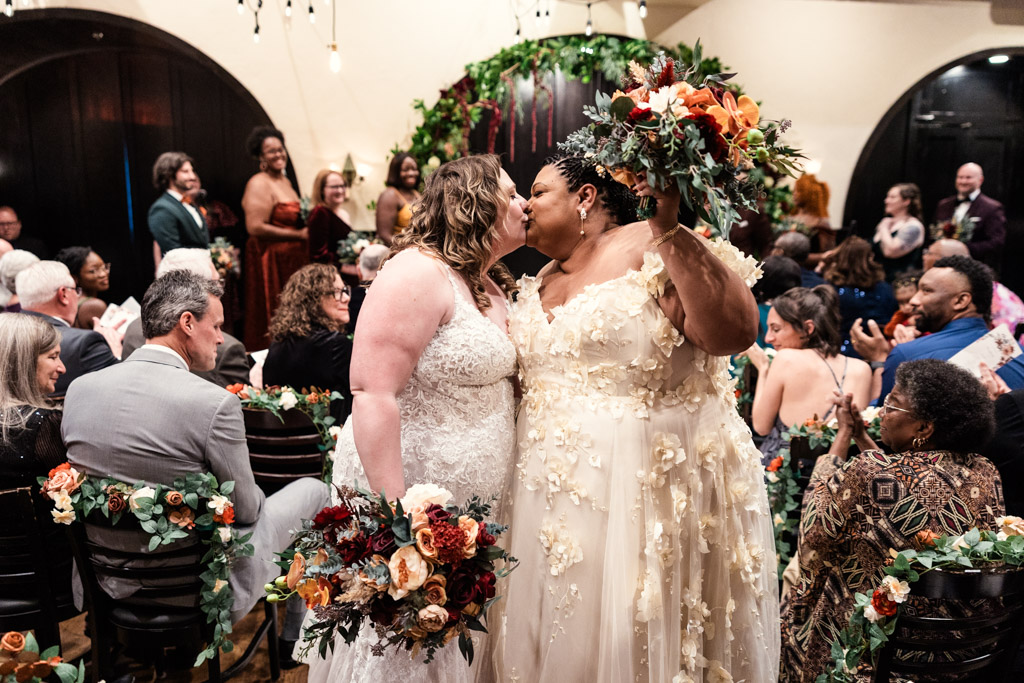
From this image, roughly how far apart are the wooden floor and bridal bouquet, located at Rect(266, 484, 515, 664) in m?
1.76

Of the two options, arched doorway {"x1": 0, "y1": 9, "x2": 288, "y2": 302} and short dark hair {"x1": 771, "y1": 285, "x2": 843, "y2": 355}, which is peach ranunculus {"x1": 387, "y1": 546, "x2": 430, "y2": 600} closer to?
short dark hair {"x1": 771, "y1": 285, "x2": 843, "y2": 355}

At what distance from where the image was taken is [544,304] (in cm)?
226

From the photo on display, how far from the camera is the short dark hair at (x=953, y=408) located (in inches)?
86.9

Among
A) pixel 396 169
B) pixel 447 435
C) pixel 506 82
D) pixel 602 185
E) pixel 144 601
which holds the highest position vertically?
pixel 506 82

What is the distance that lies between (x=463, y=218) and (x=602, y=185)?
45cm

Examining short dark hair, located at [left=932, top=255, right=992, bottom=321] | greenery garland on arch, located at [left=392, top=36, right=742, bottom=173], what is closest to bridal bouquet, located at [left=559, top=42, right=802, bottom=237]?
short dark hair, located at [left=932, top=255, right=992, bottom=321]

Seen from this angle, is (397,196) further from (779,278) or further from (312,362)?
(779,278)

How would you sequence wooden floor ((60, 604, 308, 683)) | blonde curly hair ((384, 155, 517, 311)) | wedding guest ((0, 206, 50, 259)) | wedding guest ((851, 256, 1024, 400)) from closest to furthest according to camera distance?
1. blonde curly hair ((384, 155, 517, 311))
2. wooden floor ((60, 604, 308, 683))
3. wedding guest ((851, 256, 1024, 400))
4. wedding guest ((0, 206, 50, 259))

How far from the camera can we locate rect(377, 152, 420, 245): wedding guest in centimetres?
691

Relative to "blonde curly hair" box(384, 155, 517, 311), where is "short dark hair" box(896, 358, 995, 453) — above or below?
below

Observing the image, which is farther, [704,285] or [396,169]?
[396,169]

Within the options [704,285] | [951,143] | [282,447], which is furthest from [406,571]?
[951,143]

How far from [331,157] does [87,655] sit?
5505mm

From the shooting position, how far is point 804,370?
3.64 meters
